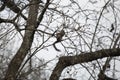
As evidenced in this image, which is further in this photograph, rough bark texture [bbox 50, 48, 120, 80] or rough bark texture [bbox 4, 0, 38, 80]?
rough bark texture [bbox 4, 0, 38, 80]

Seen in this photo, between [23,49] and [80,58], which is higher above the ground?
[80,58]

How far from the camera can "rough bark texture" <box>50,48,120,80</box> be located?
447 centimetres

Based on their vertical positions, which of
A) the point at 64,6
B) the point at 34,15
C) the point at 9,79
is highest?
the point at 64,6

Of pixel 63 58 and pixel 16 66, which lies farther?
pixel 16 66

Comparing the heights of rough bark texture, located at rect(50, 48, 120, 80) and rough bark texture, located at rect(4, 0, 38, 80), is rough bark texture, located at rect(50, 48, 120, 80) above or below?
above

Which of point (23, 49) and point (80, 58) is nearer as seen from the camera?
point (80, 58)

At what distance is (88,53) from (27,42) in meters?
1.49

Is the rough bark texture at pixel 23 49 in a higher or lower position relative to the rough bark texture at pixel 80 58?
lower

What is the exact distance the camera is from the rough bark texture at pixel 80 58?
4468mm

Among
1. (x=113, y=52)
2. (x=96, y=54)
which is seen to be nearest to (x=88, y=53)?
(x=96, y=54)

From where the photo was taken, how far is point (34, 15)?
614 cm

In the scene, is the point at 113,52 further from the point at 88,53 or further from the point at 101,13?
the point at 101,13

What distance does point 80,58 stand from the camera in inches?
181

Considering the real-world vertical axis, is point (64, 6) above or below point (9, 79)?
above
